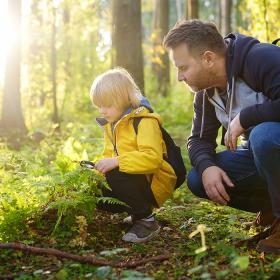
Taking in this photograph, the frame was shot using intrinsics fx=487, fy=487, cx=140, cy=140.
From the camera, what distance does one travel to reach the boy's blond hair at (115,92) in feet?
12.9

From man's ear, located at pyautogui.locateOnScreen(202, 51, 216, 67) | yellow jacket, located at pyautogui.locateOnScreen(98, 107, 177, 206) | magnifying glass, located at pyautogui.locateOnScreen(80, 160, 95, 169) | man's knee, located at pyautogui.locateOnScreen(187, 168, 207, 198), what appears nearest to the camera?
man's ear, located at pyautogui.locateOnScreen(202, 51, 216, 67)

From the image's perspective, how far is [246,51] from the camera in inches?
137

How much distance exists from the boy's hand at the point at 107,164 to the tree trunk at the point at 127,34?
465 cm

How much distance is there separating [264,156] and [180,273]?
975 millimetres

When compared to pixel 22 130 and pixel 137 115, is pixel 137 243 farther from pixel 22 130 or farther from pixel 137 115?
pixel 22 130

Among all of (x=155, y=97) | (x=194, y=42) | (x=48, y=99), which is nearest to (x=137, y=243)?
(x=194, y=42)

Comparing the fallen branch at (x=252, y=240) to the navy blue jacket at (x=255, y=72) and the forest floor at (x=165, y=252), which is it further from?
the navy blue jacket at (x=255, y=72)

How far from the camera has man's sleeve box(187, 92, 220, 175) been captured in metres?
3.91

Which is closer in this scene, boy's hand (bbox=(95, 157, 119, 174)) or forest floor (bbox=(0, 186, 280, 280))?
forest floor (bbox=(0, 186, 280, 280))

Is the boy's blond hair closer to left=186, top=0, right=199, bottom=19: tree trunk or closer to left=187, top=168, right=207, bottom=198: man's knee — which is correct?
left=187, top=168, right=207, bottom=198: man's knee

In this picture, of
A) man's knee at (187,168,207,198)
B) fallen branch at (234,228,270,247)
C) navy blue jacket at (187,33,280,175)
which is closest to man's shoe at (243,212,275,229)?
fallen branch at (234,228,270,247)

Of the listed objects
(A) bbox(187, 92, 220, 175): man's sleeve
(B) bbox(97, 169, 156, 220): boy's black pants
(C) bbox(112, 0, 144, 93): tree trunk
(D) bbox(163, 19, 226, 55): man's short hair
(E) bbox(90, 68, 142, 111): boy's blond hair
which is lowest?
(B) bbox(97, 169, 156, 220): boy's black pants

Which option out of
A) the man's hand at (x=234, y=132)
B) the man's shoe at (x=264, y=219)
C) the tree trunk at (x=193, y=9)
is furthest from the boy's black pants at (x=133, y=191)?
the tree trunk at (x=193, y=9)

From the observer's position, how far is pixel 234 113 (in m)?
3.73
